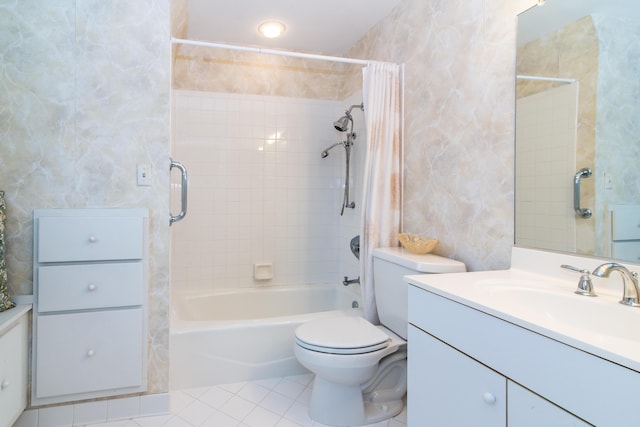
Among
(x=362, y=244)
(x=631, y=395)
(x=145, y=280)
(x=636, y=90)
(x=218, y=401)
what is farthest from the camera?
(x=362, y=244)

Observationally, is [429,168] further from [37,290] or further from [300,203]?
[37,290]

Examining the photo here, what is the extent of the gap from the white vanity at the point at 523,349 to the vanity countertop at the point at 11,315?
1512 mm

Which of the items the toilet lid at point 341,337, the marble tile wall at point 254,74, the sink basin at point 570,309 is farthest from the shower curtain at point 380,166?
the marble tile wall at point 254,74

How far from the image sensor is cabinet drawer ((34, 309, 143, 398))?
5.33ft

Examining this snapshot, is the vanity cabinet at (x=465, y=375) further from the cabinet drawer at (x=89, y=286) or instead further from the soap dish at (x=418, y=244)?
the cabinet drawer at (x=89, y=286)

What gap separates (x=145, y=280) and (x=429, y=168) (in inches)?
60.6

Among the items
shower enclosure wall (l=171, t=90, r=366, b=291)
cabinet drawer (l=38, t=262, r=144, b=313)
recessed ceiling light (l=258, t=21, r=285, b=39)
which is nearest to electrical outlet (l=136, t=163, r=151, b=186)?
cabinet drawer (l=38, t=262, r=144, b=313)

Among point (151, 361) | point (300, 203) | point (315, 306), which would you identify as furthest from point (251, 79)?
point (151, 361)

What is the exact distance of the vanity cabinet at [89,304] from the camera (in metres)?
1.62

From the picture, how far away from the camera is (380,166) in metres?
2.10

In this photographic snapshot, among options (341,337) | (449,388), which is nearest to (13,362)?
(341,337)

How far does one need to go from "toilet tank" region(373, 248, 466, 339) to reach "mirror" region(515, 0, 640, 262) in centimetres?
36

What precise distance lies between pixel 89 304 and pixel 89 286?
0.28 ft

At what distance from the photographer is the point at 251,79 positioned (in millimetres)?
2910
